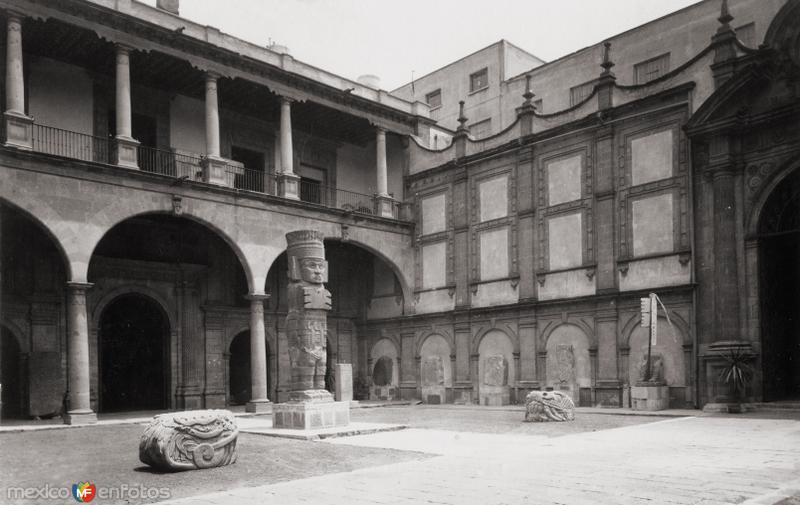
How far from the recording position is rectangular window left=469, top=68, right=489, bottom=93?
32344 mm

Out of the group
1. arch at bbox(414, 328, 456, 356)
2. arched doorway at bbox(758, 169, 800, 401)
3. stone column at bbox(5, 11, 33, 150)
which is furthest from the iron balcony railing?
arched doorway at bbox(758, 169, 800, 401)

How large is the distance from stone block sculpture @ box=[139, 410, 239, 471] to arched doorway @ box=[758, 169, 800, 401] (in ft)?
44.9

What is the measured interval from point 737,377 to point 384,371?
13.8 m

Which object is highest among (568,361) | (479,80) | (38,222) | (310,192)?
(479,80)

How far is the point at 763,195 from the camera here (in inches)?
712

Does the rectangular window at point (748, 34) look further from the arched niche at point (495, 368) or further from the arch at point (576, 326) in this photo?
the arched niche at point (495, 368)

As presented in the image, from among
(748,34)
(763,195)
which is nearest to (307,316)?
(763,195)

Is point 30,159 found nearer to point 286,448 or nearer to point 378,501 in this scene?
point 286,448

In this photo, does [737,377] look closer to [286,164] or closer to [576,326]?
[576,326]

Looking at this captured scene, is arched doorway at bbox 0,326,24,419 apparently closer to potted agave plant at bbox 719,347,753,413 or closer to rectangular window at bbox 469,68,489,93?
potted agave plant at bbox 719,347,753,413

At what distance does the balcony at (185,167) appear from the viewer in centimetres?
2069

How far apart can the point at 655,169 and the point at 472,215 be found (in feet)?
22.7

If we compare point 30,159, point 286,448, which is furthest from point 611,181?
point 30,159

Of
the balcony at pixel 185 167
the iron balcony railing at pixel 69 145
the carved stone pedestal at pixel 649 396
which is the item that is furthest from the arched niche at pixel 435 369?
A: the iron balcony railing at pixel 69 145
